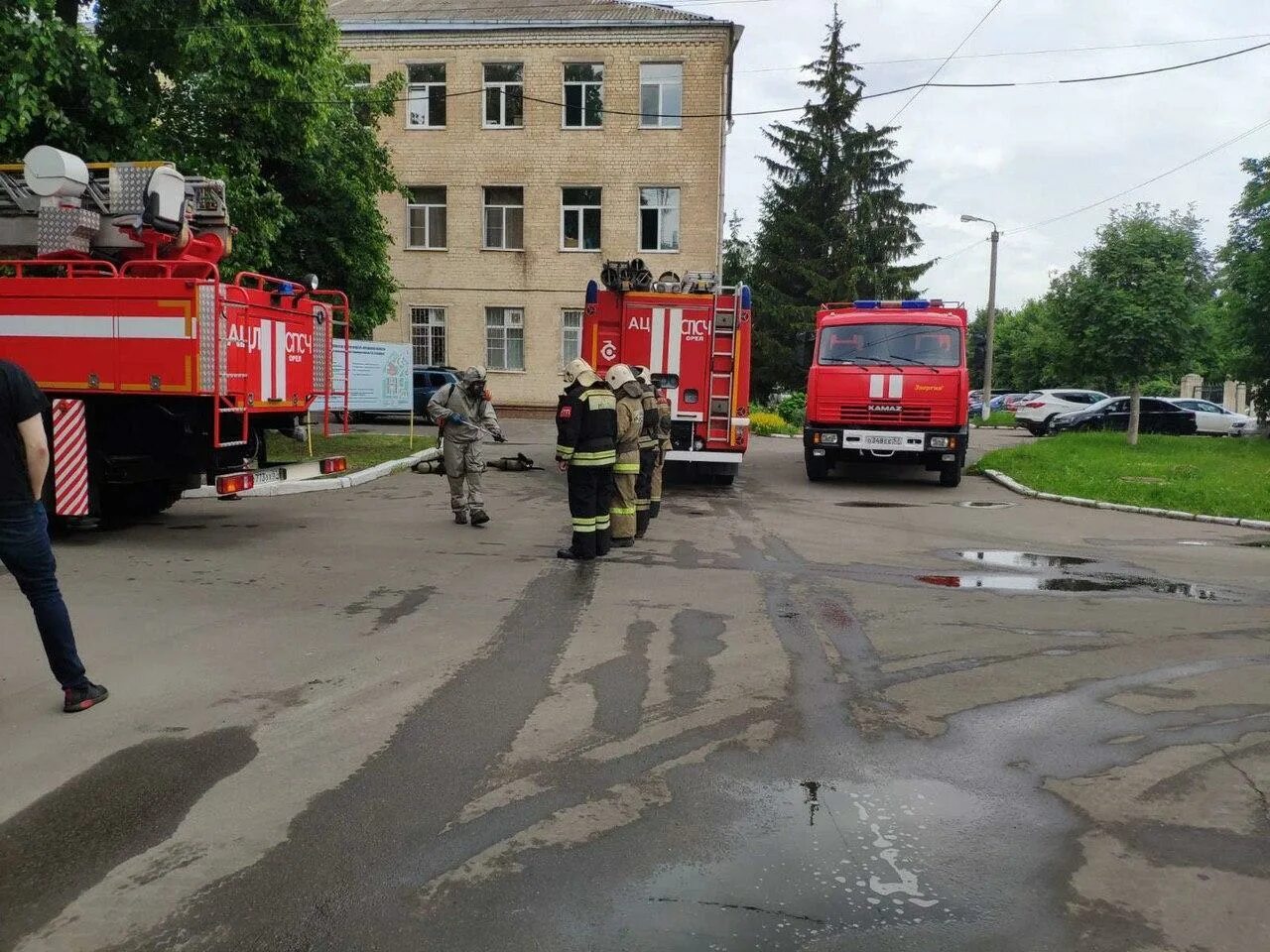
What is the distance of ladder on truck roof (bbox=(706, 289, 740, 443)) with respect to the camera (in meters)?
15.2

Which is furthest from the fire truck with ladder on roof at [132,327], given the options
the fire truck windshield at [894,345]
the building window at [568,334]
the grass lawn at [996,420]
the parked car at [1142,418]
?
the grass lawn at [996,420]

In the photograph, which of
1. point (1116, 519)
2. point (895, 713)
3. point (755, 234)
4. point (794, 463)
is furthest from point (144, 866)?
point (755, 234)

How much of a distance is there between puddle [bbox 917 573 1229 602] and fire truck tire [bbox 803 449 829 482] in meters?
7.85

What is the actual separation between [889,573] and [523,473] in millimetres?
9257

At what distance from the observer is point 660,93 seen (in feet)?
108

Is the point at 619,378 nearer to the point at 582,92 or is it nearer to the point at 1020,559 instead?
the point at 1020,559

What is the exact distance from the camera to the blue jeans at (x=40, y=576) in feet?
15.8

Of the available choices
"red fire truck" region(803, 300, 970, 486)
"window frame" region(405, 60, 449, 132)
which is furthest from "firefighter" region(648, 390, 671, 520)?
"window frame" region(405, 60, 449, 132)

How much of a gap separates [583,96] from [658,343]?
20.5m

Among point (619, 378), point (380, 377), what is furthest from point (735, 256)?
point (619, 378)

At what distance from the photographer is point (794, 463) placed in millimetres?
20922

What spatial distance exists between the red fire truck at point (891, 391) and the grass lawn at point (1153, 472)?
1.88 meters

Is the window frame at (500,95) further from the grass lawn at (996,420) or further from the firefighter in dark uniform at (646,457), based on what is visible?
the firefighter in dark uniform at (646,457)

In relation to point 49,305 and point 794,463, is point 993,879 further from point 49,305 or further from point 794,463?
point 794,463
